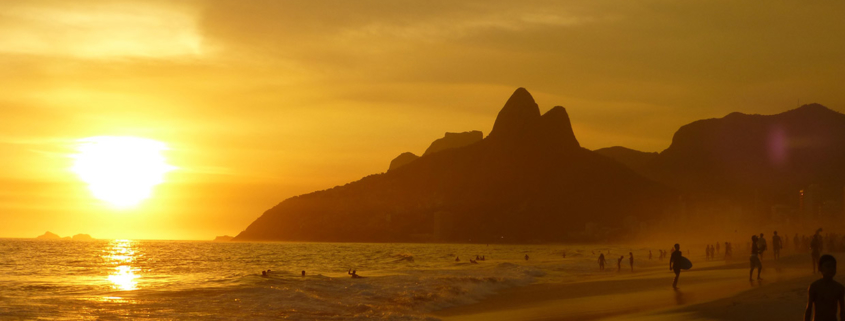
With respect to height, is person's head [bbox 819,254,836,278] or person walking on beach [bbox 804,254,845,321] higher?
person's head [bbox 819,254,836,278]

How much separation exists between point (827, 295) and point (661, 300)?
1590cm

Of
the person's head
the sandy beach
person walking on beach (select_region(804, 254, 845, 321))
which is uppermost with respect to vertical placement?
the person's head

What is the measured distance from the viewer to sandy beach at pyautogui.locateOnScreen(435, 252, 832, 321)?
2052 cm

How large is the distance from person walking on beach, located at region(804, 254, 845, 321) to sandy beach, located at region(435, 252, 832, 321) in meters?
7.60

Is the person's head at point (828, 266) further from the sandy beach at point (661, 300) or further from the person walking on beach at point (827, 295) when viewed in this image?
the sandy beach at point (661, 300)

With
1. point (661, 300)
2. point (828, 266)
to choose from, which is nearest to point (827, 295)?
point (828, 266)

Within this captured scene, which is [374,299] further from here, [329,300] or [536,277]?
[536,277]

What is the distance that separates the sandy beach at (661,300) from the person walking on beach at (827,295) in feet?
24.9

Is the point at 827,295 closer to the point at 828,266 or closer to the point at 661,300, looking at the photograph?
the point at 828,266

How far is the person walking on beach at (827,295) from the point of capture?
37.0ft

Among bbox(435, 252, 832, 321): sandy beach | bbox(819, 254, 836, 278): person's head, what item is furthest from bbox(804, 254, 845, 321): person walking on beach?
bbox(435, 252, 832, 321): sandy beach

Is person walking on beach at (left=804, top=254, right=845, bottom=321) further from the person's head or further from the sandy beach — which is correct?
the sandy beach

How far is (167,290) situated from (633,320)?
29.4 metres

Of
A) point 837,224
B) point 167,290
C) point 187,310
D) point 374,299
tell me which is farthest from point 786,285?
point 837,224
